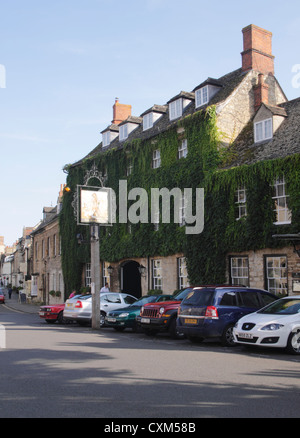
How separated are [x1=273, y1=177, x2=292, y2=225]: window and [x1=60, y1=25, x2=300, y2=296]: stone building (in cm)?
4

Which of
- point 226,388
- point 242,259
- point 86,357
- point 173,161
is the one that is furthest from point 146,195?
point 226,388

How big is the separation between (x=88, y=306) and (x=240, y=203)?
8.26 metres

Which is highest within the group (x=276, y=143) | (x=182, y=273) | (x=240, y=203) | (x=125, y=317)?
(x=276, y=143)

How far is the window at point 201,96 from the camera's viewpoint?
87.4 feet

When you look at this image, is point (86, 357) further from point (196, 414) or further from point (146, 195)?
point (146, 195)

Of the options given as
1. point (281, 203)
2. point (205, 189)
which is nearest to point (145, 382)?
point (281, 203)

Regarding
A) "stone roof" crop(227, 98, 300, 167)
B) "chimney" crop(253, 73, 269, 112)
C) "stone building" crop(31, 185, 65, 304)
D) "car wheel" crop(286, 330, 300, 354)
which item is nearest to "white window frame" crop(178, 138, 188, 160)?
"stone roof" crop(227, 98, 300, 167)

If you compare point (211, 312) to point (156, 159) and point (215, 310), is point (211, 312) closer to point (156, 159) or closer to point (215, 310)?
point (215, 310)

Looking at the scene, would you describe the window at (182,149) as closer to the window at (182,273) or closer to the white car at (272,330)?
the window at (182,273)

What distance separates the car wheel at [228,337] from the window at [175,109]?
55.5 ft

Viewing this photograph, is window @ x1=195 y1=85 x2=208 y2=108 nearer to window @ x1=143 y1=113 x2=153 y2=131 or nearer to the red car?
window @ x1=143 y1=113 x2=153 y2=131

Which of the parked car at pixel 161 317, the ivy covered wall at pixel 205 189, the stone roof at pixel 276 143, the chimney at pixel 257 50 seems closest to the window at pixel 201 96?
the ivy covered wall at pixel 205 189

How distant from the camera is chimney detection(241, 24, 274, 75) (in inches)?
1026

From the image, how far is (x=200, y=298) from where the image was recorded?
45.3 feet
